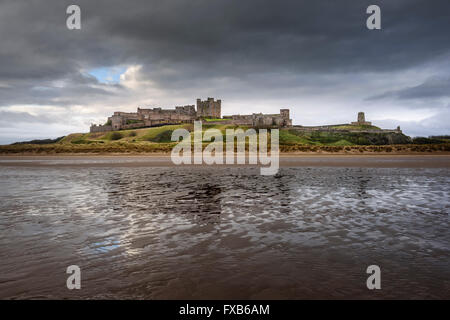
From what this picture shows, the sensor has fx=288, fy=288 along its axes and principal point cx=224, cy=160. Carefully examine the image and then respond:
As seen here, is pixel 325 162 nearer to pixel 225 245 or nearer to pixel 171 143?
pixel 225 245

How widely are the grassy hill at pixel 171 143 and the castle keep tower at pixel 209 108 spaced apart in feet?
146

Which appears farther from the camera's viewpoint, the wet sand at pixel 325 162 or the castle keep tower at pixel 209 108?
the castle keep tower at pixel 209 108

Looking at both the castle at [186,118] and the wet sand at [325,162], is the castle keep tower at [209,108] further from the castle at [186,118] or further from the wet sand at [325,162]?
the wet sand at [325,162]

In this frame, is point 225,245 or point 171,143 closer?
point 225,245

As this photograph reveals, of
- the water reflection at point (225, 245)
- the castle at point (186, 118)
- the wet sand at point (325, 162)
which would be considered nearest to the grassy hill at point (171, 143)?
the wet sand at point (325, 162)

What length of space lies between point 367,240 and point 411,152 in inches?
2005

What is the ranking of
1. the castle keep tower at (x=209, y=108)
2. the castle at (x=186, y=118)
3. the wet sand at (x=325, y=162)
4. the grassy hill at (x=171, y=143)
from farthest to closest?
the castle keep tower at (x=209, y=108) → the castle at (x=186, y=118) → the grassy hill at (x=171, y=143) → the wet sand at (x=325, y=162)

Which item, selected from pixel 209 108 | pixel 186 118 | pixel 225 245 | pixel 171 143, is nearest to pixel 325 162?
pixel 225 245

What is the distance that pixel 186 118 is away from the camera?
169m

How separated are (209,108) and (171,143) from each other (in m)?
107

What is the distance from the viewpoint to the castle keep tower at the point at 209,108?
18088 cm

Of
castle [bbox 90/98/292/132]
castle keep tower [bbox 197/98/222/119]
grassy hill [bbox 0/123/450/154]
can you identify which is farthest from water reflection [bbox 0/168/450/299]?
castle keep tower [bbox 197/98/222/119]
